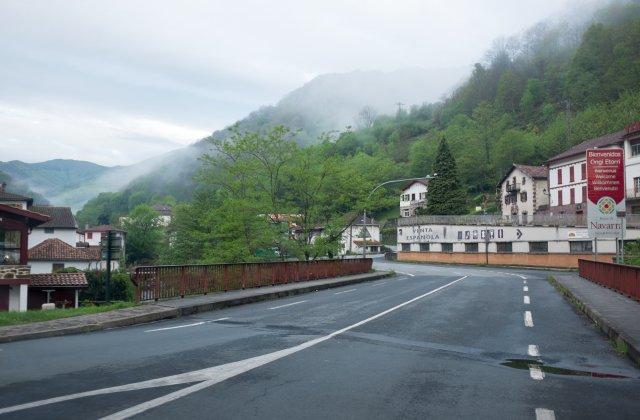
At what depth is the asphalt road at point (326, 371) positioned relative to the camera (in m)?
5.54

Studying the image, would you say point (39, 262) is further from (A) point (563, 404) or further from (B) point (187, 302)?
(A) point (563, 404)

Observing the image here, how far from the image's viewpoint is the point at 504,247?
60.8m

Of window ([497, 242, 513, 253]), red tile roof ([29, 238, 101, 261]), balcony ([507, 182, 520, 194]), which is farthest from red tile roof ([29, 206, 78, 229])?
balcony ([507, 182, 520, 194])

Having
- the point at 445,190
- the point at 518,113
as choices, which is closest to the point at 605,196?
the point at 445,190

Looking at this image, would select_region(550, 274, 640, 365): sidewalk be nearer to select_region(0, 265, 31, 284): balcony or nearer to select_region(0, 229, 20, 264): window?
select_region(0, 265, 31, 284): balcony

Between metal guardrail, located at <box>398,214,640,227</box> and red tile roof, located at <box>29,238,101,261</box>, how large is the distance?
39068 millimetres

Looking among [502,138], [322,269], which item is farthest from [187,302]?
[502,138]

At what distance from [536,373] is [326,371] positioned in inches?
110

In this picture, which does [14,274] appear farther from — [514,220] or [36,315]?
[514,220]

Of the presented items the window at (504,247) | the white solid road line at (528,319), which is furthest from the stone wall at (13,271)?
the window at (504,247)

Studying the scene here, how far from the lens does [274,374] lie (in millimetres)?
7031

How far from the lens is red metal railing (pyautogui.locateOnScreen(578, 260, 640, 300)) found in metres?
17.2

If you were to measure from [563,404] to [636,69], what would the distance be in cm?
11020

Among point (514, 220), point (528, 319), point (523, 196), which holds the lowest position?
point (528, 319)
